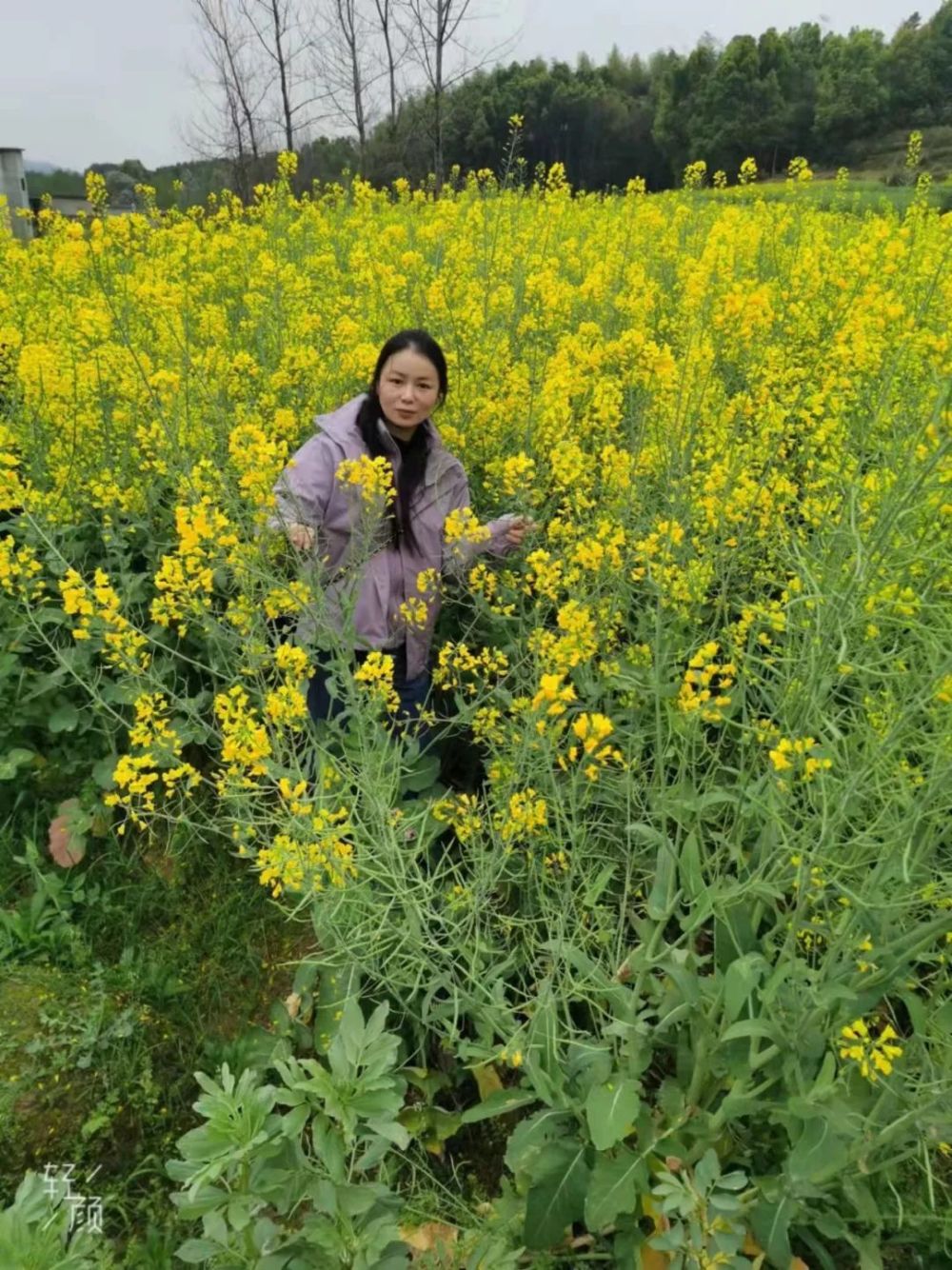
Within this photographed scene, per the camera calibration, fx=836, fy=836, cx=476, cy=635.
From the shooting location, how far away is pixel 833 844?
1.43m

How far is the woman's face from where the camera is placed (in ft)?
8.42

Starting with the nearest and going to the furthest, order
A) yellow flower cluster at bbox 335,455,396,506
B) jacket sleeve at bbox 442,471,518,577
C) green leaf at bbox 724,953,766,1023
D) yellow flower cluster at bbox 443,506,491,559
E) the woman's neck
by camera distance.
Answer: green leaf at bbox 724,953,766,1023 → yellow flower cluster at bbox 335,455,396,506 → yellow flower cluster at bbox 443,506,491,559 → jacket sleeve at bbox 442,471,518,577 → the woman's neck

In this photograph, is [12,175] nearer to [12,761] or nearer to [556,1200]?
[12,761]

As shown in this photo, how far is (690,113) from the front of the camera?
23125mm

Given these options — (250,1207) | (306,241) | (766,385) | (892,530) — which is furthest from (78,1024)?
(306,241)

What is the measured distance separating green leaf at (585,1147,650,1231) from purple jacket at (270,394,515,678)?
4.71ft

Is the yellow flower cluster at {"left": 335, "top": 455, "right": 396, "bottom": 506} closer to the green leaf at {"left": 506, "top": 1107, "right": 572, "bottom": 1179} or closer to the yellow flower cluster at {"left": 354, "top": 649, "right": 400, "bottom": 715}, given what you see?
the yellow flower cluster at {"left": 354, "top": 649, "right": 400, "bottom": 715}

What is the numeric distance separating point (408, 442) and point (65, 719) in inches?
56.6

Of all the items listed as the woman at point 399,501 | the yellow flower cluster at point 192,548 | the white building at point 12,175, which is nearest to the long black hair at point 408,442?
the woman at point 399,501

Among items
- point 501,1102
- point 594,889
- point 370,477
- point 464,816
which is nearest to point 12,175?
point 370,477

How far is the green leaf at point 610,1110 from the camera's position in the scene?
1523 millimetres

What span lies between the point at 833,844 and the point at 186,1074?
1784mm

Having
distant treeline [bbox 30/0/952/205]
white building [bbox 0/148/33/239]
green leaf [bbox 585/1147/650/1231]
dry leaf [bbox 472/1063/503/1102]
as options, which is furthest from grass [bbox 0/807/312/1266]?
distant treeline [bbox 30/0/952/205]

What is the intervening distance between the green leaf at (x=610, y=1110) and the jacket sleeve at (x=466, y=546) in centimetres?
133
